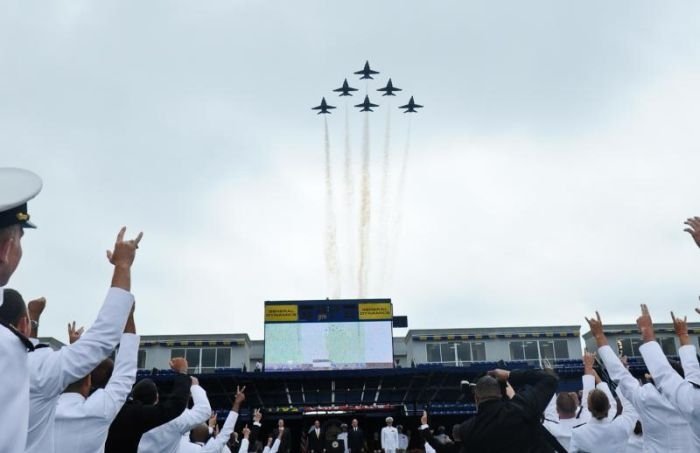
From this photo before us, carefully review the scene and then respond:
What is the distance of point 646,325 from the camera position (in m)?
6.30

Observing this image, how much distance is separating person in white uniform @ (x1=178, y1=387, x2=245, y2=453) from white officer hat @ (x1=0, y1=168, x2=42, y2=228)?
5.93 meters

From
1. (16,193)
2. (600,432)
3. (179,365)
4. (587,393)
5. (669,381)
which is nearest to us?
(16,193)

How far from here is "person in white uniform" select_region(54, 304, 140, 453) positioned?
168 inches

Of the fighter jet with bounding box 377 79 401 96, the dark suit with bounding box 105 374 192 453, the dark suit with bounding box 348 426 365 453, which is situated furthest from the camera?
the fighter jet with bounding box 377 79 401 96

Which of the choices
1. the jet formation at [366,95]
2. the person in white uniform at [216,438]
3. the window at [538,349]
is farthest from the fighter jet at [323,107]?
the person in white uniform at [216,438]

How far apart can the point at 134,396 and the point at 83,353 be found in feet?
10.4

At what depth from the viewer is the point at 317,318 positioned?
4044 centimetres

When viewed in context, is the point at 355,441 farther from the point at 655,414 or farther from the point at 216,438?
the point at 655,414

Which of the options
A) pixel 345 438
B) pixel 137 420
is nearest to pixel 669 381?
pixel 137 420

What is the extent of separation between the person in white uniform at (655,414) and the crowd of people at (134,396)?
1 centimetres

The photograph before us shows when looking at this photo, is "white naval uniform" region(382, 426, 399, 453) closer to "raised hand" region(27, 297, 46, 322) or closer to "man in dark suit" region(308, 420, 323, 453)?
"man in dark suit" region(308, 420, 323, 453)

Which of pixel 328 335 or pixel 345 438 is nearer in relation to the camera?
pixel 345 438

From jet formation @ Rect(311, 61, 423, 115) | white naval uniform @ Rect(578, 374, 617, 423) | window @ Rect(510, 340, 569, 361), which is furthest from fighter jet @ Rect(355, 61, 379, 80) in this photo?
white naval uniform @ Rect(578, 374, 617, 423)

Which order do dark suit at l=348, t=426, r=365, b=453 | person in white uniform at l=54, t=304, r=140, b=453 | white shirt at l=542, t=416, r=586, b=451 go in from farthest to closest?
dark suit at l=348, t=426, r=365, b=453 → white shirt at l=542, t=416, r=586, b=451 → person in white uniform at l=54, t=304, r=140, b=453
